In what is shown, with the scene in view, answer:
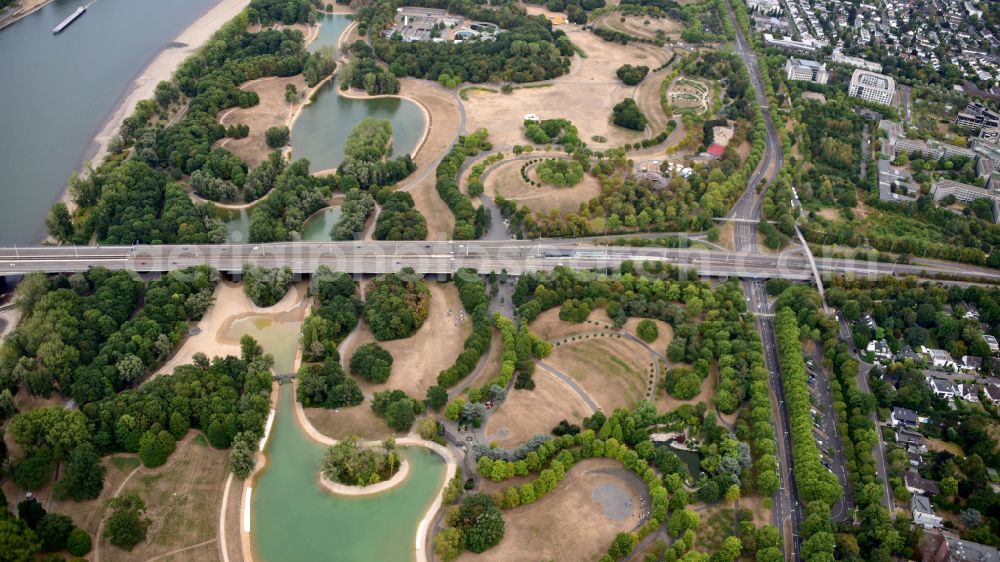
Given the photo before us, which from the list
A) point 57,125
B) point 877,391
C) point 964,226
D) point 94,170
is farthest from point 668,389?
point 57,125

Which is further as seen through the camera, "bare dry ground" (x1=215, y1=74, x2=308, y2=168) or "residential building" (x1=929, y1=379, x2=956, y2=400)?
"bare dry ground" (x1=215, y1=74, x2=308, y2=168)

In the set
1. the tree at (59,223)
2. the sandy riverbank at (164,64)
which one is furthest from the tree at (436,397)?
the sandy riverbank at (164,64)

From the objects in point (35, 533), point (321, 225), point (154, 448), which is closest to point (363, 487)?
point (154, 448)

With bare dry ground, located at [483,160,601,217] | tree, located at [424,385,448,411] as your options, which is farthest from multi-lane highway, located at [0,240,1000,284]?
tree, located at [424,385,448,411]

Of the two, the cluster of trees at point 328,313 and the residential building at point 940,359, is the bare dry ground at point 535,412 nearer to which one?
the cluster of trees at point 328,313

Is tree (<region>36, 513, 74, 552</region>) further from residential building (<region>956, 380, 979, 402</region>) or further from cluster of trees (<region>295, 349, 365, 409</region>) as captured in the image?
residential building (<region>956, 380, 979, 402</region>)

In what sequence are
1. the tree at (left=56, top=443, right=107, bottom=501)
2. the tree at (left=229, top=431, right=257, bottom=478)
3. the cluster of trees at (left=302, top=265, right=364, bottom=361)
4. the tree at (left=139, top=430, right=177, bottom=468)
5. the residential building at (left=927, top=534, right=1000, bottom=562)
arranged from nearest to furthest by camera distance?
1. the residential building at (left=927, top=534, right=1000, bottom=562)
2. the tree at (left=56, top=443, right=107, bottom=501)
3. the tree at (left=139, top=430, right=177, bottom=468)
4. the tree at (left=229, top=431, right=257, bottom=478)
5. the cluster of trees at (left=302, top=265, right=364, bottom=361)
